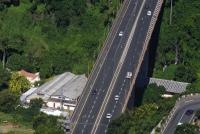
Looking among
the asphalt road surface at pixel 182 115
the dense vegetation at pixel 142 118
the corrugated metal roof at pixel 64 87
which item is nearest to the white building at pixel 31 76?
the corrugated metal roof at pixel 64 87

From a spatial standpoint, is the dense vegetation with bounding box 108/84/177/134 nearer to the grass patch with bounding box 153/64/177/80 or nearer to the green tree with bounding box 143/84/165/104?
the green tree with bounding box 143/84/165/104

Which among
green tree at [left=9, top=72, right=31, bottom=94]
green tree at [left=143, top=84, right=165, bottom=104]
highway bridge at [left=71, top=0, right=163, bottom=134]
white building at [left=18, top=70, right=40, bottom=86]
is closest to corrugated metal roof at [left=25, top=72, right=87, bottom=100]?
green tree at [left=9, top=72, right=31, bottom=94]

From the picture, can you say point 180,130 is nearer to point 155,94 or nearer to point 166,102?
→ point 166,102

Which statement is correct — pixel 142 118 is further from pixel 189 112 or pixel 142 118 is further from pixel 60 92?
pixel 60 92

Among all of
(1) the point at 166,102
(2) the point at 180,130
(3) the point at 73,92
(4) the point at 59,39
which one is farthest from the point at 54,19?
(2) the point at 180,130

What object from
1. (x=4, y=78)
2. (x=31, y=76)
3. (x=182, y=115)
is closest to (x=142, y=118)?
(x=182, y=115)

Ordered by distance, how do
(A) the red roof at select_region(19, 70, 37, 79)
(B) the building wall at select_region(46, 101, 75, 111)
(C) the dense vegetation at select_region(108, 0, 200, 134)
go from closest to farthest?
(B) the building wall at select_region(46, 101, 75, 111) < (C) the dense vegetation at select_region(108, 0, 200, 134) < (A) the red roof at select_region(19, 70, 37, 79)
